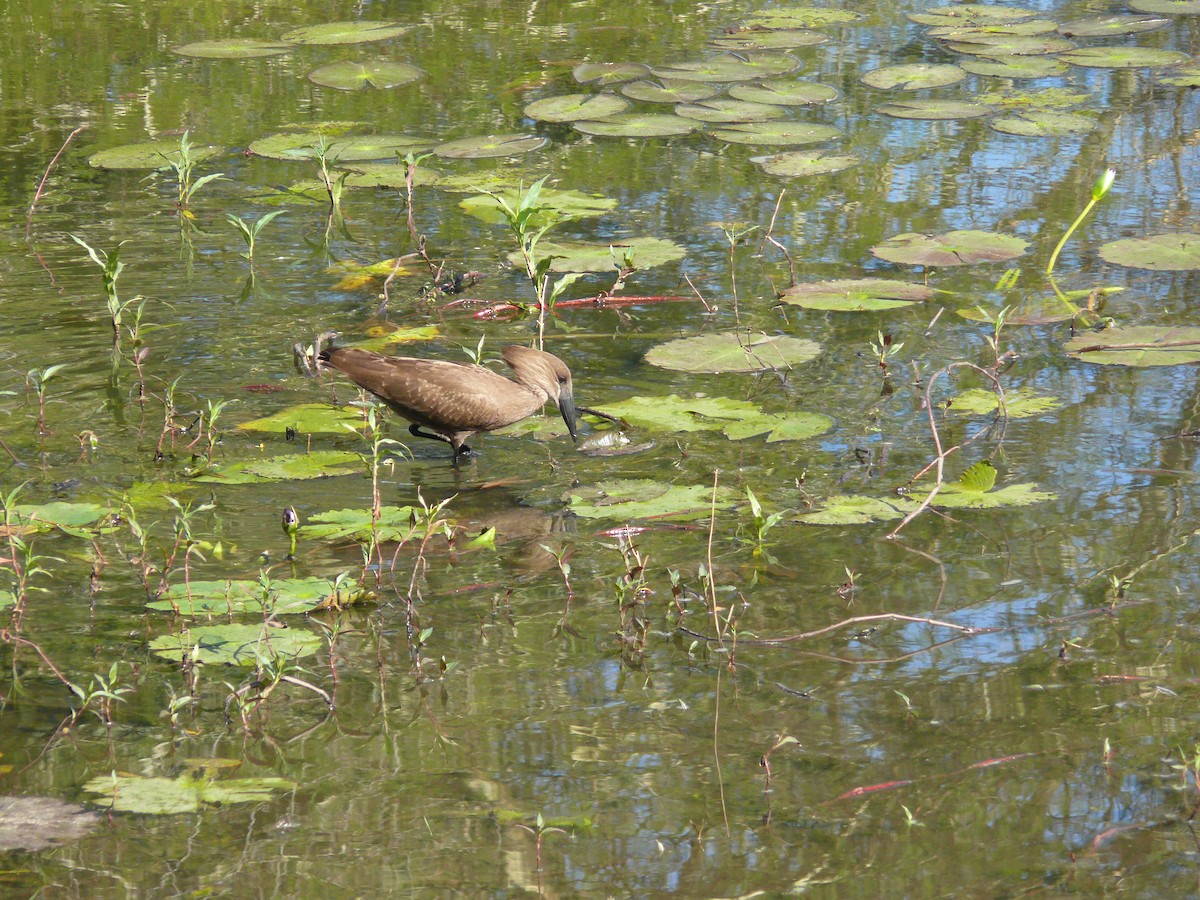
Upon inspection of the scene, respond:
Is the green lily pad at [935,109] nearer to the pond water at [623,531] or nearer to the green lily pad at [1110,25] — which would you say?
the pond water at [623,531]

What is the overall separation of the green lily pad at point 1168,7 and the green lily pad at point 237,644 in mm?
10473

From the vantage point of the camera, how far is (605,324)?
7.14 m

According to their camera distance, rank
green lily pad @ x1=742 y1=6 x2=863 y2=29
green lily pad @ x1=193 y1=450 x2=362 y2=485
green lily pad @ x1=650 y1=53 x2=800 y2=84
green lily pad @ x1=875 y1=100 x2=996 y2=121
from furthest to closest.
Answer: green lily pad @ x1=742 y1=6 x2=863 y2=29 → green lily pad @ x1=650 y1=53 x2=800 y2=84 → green lily pad @ x1=875 y1=100 x2=996 y2=121 → green lily pad @ x1=193 y1=450 x2=362 y2=485

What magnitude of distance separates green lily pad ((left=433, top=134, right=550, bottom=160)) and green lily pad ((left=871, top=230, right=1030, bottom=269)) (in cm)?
271

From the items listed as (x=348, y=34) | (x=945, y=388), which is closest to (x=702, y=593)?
(x=945, y=388)

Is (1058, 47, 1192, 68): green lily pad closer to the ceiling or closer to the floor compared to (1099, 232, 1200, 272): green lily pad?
closer to the ceiling

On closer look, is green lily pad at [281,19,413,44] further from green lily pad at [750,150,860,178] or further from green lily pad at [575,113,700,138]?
green lily pad at [750,150,860,178]

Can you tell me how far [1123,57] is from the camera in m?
11.1

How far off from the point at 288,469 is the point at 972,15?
887 centimetres

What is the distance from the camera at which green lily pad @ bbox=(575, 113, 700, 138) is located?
31.7 ft

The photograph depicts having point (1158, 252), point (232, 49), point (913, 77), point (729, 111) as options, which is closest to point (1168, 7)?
point (913, 77)

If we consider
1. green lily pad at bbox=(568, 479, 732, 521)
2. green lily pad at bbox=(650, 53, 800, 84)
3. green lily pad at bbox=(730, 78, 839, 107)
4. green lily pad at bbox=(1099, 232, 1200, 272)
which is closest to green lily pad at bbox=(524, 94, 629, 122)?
green lily pad at bbox=(650, 53, 800, 84)

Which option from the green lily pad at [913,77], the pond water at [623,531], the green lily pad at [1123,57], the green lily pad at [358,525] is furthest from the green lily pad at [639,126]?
the green lily pad at [358,525]

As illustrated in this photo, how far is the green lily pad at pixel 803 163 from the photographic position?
8992mm
